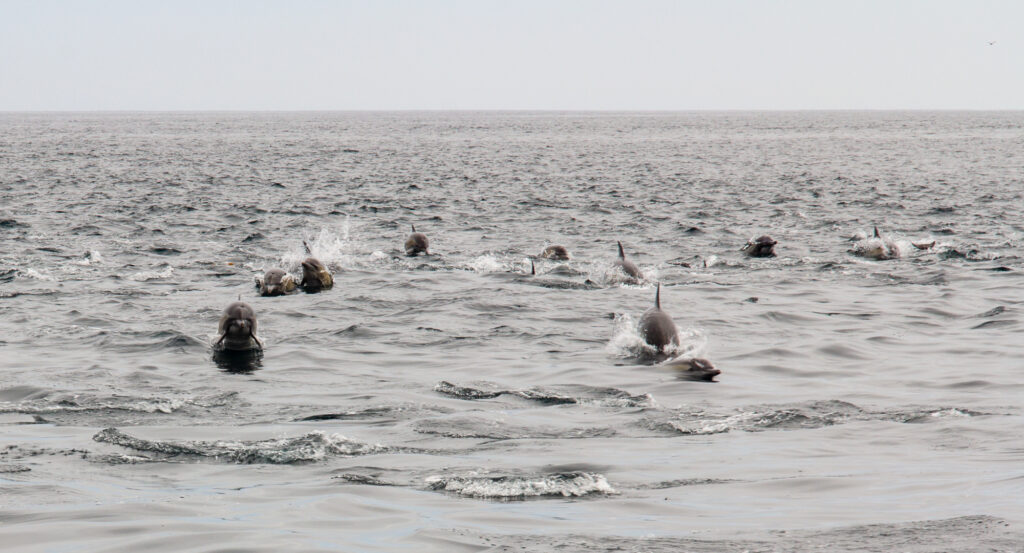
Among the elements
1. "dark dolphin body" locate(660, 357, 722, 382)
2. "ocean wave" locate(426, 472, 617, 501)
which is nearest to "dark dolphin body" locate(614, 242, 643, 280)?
"dark dolphin body" locate(660, 357, 722, 382)

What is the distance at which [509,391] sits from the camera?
10930mm

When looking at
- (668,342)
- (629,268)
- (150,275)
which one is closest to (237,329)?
(668,342)

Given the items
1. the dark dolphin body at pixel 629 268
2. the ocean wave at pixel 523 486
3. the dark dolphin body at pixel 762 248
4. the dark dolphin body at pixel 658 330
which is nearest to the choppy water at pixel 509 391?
the ocean wave at pixel 523 486

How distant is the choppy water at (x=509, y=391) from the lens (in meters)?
6.29

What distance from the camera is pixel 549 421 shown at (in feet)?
31.1

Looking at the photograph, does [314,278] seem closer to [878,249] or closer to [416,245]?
[416,245]

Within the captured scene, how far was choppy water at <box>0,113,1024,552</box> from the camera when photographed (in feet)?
20.6

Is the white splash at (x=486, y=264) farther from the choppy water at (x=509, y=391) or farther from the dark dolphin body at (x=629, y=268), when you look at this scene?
the dark dolphin body at (x=629, y=268)

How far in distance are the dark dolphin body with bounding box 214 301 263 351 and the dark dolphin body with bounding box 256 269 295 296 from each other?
14.7 ft

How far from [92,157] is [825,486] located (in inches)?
2601

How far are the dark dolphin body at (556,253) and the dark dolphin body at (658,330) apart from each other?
8829mm

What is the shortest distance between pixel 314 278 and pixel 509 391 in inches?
334

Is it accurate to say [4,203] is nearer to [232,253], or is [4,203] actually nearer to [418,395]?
[232,253]

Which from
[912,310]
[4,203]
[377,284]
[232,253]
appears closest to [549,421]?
[912,310]
